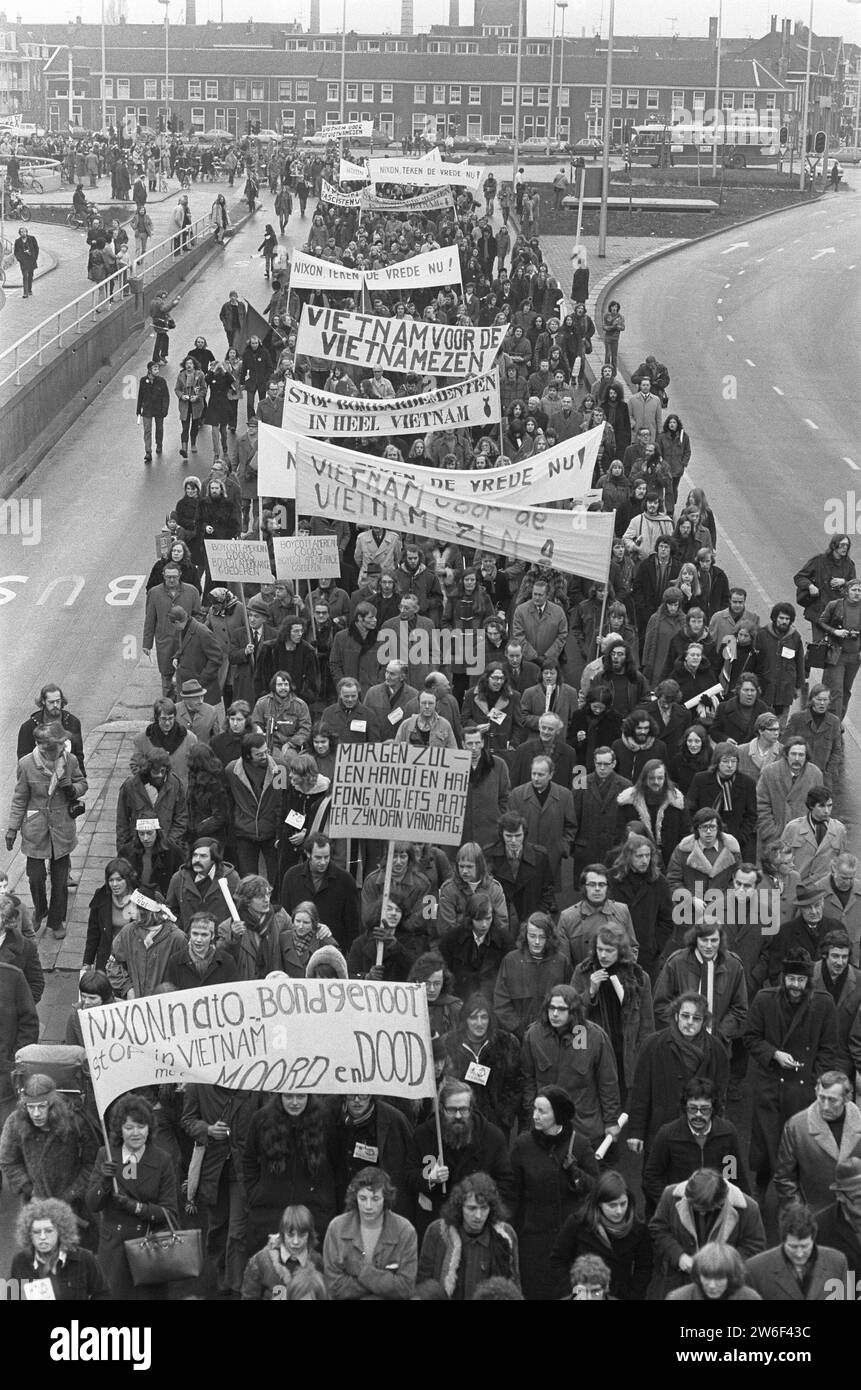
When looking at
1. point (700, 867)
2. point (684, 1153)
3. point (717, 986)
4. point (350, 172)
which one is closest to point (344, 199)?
point (350, 172)

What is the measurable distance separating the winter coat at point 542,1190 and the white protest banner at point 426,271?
19.6 metres

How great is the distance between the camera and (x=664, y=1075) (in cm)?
987

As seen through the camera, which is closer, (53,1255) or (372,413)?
(53,1255)

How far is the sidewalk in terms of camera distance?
13.0 m

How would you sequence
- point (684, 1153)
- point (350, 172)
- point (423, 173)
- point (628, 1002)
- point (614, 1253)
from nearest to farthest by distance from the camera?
point (614, 1253) → point (684, 1153) → point (628, 1002) → point (423, 173) → point (350, 172)

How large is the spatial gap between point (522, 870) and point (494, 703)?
9.04 feet

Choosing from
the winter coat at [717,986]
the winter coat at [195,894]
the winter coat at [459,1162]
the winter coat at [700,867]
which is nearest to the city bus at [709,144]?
the winter coat at [700,867]

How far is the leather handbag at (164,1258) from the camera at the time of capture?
894 cm

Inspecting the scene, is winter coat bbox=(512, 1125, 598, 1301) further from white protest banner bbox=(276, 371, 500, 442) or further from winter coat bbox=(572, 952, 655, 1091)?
white protest banner bbox=(276, 371, 500, 442)

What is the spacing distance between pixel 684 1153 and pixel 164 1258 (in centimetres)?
232

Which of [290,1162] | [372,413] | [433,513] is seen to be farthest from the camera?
[372,413]

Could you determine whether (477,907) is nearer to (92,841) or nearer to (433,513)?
(92,841)

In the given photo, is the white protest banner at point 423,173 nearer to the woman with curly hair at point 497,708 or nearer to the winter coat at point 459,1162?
the woman with curly hair at point 497,708

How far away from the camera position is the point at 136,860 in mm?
12617
